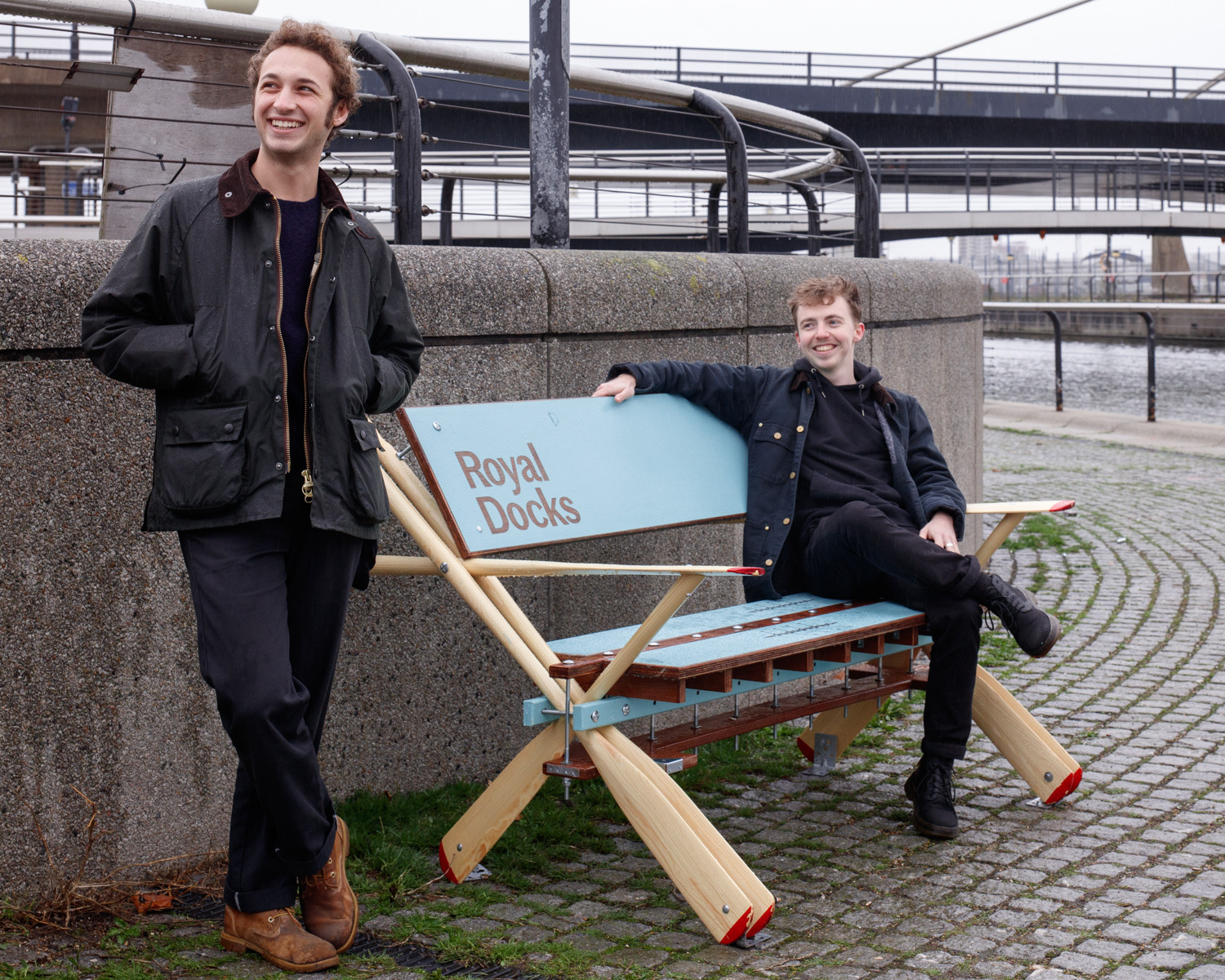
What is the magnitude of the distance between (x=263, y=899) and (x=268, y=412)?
1054 millimetres

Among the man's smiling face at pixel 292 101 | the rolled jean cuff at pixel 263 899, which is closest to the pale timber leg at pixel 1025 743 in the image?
the rolled jean cuff at pixel 263 899

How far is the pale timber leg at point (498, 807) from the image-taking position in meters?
3.43

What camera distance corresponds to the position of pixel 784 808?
13.7 feet

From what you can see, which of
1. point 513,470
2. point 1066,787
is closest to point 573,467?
point 513,470

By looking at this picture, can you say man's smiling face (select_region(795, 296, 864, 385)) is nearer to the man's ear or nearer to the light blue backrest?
the light blue backrest

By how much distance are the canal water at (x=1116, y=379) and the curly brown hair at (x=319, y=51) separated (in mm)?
16472

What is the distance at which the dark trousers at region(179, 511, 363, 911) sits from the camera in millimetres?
2766

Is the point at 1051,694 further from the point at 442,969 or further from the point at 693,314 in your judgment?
the point at 442,969

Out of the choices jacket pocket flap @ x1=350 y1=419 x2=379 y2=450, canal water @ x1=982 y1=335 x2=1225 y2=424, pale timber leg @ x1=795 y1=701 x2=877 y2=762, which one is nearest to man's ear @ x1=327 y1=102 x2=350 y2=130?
jacket pocket flap @ x1=350 y1=419 x2=379 y2=450

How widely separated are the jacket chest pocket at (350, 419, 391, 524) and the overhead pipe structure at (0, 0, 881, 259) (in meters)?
1.80

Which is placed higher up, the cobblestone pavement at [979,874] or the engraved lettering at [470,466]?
the engraved lettering at [470,466]

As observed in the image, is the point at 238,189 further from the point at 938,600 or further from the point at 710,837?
the point at 938,600

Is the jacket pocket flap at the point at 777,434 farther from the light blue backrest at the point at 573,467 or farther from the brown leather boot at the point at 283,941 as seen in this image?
the brown leather boot at the point at 283,941

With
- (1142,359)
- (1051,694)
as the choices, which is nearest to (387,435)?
(1051,694)
